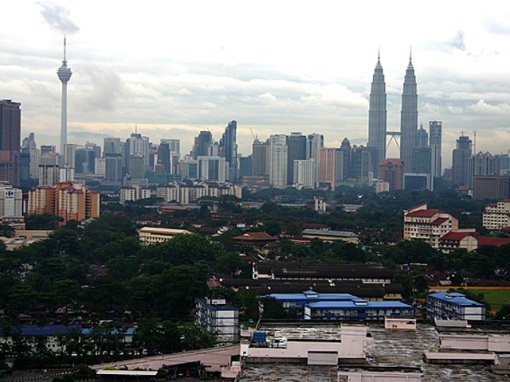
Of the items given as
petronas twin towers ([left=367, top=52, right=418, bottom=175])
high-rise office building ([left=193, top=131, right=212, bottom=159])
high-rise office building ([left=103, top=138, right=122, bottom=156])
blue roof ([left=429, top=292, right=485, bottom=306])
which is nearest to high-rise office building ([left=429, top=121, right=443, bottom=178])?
petronas twin towers ([left=367, top=52, right=418, bottom=175])

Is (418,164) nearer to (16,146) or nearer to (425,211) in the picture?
(16,146)

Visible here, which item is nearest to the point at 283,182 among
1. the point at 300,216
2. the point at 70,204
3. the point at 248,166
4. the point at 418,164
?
the point at 248,166

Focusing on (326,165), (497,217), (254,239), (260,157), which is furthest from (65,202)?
(326,165)

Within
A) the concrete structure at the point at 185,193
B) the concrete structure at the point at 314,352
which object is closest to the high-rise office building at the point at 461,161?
the concrete structure at the point at 185,193

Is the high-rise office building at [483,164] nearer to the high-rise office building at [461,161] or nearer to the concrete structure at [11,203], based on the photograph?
the high-rise office building at [461,161]

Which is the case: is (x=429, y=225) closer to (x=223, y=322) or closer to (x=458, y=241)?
(x=458, y=241)
